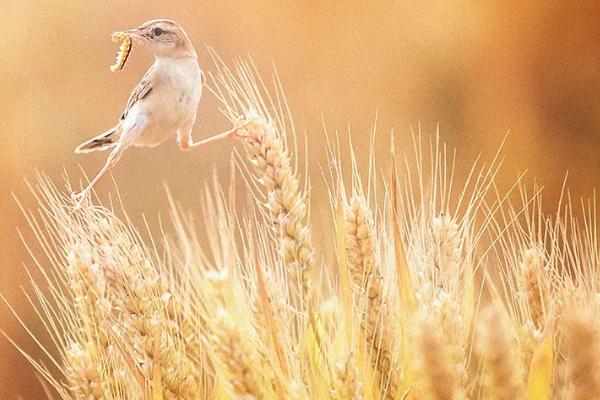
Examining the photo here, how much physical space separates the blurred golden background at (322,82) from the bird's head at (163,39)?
0.32 feet

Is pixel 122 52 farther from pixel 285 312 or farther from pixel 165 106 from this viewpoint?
pixel 285 312

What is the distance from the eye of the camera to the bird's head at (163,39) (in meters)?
1.12

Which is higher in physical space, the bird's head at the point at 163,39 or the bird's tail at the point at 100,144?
the bird's head at the point at 163,39

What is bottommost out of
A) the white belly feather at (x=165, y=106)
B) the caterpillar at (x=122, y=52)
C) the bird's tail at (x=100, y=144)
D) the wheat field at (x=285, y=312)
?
the wheat field at (x=285, y=312)

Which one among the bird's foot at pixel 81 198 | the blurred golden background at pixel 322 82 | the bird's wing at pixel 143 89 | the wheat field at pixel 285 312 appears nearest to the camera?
the wheat field at pixel 285 312

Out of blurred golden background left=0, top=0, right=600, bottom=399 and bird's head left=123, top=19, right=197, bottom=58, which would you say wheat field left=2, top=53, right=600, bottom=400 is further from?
blurred golden background left=0, top=0, right=600, bottom=399

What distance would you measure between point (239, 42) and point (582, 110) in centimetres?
65

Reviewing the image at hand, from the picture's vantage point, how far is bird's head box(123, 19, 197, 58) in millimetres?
1119

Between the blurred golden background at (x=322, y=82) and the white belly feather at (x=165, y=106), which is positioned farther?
the blurred golden background at (x=322, y=82)

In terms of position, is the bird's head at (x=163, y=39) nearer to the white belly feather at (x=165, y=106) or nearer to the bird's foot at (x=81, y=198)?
the white belly feather at (x=165, y=106)

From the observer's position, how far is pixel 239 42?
1.32 m

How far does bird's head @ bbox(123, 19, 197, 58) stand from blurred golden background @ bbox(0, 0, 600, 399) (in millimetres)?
98

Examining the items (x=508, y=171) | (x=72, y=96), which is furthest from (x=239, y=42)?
(x=508, y=171)

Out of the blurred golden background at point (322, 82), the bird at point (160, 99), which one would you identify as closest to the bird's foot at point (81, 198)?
the bird at point (160, 99)
